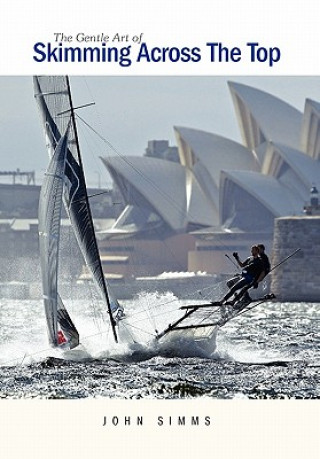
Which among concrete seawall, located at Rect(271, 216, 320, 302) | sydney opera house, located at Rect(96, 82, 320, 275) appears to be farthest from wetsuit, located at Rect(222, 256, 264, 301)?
sydney opera house, located at Rect(96, 82, 320, 275)

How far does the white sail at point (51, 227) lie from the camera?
15.4 m

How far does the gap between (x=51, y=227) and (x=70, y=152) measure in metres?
1.31

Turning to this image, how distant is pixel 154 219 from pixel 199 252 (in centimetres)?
266

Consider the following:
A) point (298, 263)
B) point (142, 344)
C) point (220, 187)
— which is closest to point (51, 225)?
point (142, 344)

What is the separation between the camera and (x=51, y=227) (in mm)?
15438

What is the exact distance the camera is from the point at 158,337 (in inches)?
662

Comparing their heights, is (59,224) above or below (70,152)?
below

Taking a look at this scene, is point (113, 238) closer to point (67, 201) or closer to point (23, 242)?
point (23, 242)

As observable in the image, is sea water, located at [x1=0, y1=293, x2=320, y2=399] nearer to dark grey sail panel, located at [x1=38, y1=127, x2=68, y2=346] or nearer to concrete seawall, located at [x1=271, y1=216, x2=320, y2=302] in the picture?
dark grey sail panel, located at [x1=38, y1=127, x2=68, y2=346]

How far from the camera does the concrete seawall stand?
4203cm

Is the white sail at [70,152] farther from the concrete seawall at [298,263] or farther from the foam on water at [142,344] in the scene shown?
the concrete seawall at [298,263]

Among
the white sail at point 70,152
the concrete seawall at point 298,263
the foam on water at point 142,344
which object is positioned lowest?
the concrete seawall at point 298,263

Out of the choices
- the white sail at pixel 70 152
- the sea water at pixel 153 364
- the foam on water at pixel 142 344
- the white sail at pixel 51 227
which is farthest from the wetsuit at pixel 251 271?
the white sail at pixel 51 227

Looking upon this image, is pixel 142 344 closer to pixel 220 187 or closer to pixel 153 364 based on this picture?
pixel 153 364
